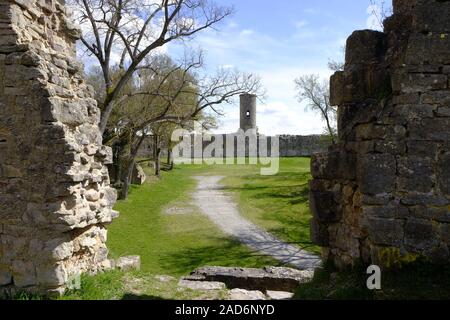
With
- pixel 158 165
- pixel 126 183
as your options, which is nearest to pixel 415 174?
pixel 126 183

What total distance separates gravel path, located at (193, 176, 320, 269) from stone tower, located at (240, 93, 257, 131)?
950 inches

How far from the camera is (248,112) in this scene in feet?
156

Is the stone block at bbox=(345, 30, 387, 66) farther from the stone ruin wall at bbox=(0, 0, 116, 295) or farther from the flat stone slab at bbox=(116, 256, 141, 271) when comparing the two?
the flat stone slab at bbox=(116, 256, 141, 271)

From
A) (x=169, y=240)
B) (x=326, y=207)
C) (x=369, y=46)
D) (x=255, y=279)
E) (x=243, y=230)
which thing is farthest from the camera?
(x=243, y=230)

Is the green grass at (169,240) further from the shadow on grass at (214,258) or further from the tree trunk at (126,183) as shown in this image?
the tree trunk at (126,183)

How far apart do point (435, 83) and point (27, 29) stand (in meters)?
4.81

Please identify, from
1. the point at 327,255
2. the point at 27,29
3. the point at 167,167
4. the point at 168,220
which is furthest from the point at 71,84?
the point at 167,167

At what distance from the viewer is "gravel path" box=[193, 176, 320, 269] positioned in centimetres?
1175

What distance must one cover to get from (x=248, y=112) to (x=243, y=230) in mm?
33622

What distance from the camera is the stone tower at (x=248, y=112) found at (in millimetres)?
47281

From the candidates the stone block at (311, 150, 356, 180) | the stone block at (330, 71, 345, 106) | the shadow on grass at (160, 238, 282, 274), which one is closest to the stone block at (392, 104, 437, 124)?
the stone block at (311, 150, 356, 180)

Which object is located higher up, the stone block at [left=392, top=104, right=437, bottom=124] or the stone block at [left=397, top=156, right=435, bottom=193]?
the stone block at [left=392, top=104, right=437, bottom=124]

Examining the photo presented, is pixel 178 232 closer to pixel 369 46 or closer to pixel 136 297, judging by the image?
pixel 136 297
